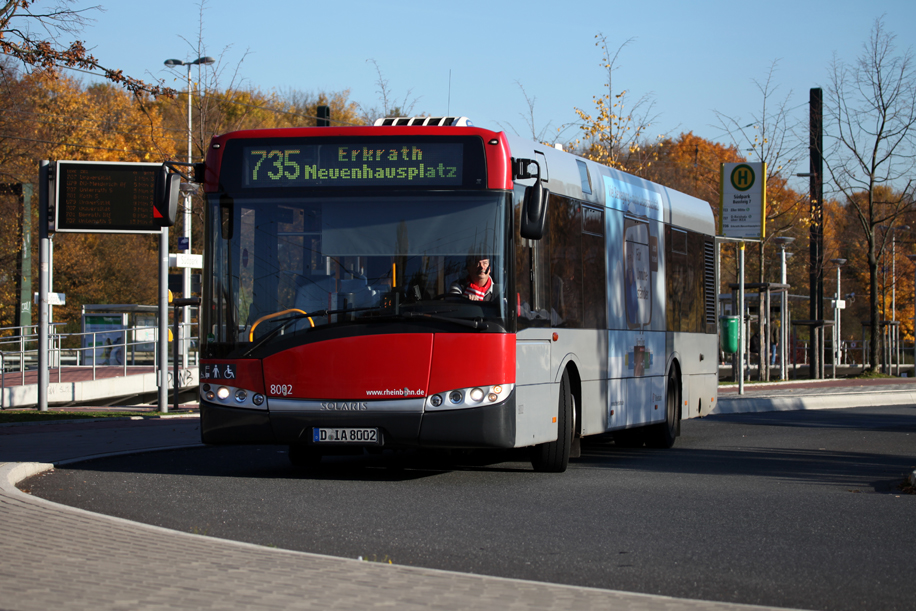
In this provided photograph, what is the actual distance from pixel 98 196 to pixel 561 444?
463 inches

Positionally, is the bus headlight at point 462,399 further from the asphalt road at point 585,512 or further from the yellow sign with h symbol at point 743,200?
the yellow sign with h symbol at point 743,200

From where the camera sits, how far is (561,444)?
11500 millimetres

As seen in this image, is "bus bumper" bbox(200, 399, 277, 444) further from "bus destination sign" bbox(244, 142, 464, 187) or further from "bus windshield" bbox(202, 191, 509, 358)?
"bus destination sign" bbox(244, 142, 464, 187)

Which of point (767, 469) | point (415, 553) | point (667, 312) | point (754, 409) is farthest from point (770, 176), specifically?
point (415, 553)

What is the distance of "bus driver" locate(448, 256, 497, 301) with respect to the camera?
10070 mm

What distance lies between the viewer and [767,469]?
41.0ft

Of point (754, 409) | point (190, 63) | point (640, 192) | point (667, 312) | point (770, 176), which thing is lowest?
point (754, 409)

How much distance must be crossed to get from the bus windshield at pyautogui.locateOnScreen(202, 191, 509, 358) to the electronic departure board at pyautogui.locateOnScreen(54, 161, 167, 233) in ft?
34.7

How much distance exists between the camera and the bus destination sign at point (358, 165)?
10227 millimetres

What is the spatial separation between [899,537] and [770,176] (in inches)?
1174

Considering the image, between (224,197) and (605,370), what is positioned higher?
(224,197)

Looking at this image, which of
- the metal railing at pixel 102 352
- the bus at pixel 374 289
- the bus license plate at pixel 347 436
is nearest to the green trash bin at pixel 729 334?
the metal railing at pixel 102 352

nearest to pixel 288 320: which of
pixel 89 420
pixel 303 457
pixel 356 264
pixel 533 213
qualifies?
pixel 356 264

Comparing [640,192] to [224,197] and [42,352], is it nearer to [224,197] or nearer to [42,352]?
[224,197]
